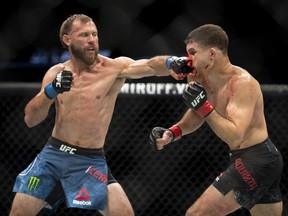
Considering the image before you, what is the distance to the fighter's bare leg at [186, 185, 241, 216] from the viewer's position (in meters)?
2.69

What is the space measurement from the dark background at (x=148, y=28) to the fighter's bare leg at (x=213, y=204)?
30.5 inches

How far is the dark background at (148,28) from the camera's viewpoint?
3178mm

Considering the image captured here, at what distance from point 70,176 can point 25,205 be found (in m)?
0.21

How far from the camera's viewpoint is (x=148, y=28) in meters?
3.23

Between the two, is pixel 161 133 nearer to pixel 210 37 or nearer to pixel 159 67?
pixel 159 67

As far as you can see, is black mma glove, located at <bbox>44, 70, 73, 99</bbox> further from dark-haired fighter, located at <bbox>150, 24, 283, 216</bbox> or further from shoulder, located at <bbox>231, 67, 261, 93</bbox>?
shoulder, located at <bbox>231, 67, 261, 93</bbox>

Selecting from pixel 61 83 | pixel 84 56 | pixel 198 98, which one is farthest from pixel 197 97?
pixel 84 56

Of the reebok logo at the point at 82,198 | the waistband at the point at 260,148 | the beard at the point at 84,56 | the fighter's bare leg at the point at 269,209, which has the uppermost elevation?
the beard at the point at 84,56

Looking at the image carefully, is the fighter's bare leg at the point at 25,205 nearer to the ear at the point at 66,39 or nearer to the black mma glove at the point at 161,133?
the black mma glove at the point at 161,133

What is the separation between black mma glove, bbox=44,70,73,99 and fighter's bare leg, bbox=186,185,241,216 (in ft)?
2.22

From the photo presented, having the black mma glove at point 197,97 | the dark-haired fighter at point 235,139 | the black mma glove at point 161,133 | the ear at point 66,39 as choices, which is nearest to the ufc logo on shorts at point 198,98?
the black mma glove at point 197,97

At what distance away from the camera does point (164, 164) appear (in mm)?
3514

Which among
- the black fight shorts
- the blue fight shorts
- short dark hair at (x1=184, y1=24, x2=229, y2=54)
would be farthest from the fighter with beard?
the black fight shorts

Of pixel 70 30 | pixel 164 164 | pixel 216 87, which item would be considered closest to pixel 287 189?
pixel 164 164
